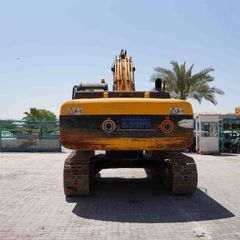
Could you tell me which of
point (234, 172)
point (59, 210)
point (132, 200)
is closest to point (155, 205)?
Answer: point (132, 200)

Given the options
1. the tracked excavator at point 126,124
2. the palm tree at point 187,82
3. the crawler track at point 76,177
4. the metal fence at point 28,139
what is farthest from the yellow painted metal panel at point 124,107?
the palm tree at point 187,82

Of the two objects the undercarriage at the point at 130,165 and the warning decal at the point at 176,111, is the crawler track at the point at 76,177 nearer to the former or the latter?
the undercarriage at the point at 130,165

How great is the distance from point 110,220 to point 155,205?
1.52m

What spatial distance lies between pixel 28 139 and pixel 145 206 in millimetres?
17673

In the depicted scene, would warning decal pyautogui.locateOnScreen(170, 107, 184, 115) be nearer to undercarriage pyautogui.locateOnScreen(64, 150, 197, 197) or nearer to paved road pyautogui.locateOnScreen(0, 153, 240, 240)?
undercarriage pyautogui.locateOnScreen(64, 150, 197, 197)

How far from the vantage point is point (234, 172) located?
14031 mm

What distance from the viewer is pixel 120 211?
775 centimetres

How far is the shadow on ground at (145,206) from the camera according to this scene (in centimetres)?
726

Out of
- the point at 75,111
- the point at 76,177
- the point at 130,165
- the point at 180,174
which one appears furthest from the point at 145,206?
the point at 75,111

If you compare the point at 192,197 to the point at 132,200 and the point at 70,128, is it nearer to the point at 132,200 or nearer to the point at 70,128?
the point at 132,200

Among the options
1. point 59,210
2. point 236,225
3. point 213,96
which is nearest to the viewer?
point 236,225

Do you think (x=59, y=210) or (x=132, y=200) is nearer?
(x=59, y=210)

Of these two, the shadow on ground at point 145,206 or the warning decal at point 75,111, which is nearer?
the shadow on ground at point 145,206

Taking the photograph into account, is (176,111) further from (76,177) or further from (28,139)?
(28,139)
